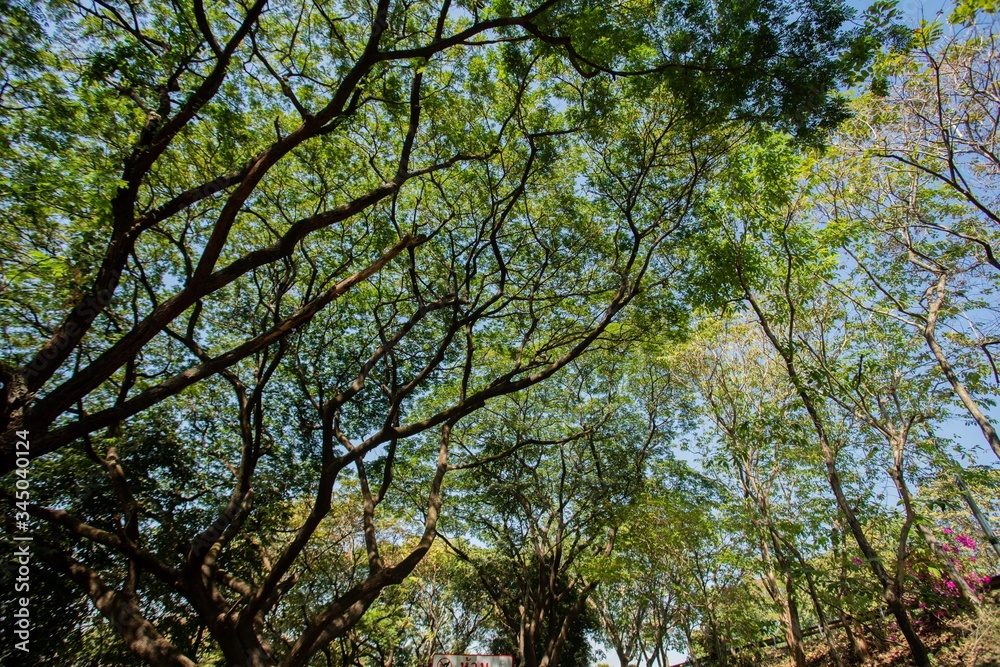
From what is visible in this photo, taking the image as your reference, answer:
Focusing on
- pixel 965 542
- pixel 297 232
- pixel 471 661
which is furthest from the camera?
pixel 965 542

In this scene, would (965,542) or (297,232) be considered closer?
(297,232)

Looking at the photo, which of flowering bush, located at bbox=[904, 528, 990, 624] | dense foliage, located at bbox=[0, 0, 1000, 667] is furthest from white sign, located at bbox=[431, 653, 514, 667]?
flowering bush, located at bbox=[904, 528, 990, 624]

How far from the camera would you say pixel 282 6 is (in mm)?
6574

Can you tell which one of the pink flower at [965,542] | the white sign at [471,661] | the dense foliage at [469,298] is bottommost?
the white sign at [471,661]

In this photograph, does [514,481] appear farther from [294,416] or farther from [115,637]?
[115,637]

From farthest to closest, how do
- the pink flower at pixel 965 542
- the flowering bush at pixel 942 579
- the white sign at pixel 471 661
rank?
the pink flower at pixel 965 542 < the white sign at pixel 471 661 < the flowering bush at pixel 942 579

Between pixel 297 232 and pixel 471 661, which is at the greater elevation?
pixel 297 232

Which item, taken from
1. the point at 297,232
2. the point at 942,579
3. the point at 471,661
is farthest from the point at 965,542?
the point at 297,232

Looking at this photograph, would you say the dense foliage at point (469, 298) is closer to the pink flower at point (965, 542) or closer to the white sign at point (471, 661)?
the pink flower at point (965, 542)

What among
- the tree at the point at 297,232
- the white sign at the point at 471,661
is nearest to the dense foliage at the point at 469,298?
the tree at the point at 297,232

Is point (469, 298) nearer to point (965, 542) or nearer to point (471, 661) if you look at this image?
point (471, 661)

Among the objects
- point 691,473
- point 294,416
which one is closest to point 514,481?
point 691,473

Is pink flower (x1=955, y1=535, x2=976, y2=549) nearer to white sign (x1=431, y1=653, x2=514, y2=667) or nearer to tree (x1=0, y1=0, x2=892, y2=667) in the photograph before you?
tree (x1=0, y1=0, x2=892, y2=667)

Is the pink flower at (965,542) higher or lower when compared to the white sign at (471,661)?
higher
